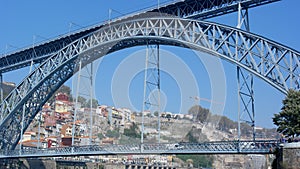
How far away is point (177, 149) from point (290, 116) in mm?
6656

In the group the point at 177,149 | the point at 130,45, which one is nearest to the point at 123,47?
the point at 130,45

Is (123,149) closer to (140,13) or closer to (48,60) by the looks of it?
(140,13)

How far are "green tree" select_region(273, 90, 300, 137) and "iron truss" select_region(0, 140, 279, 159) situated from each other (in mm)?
759

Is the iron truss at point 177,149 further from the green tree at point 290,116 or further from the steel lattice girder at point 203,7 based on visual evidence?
the steel lattice girder at point 203,7

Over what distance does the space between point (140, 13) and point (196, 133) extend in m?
61.5

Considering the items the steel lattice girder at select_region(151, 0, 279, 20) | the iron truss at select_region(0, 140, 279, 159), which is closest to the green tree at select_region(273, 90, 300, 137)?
the iron truss at select_region(0, 140, 279, 159)

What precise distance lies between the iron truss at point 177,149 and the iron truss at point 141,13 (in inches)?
298

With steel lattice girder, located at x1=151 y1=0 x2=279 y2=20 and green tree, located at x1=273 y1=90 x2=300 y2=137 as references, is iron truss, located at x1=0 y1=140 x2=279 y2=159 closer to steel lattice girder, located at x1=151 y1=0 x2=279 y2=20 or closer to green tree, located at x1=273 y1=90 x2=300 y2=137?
green tree, located at x1=273 y1=90 x2=300 y2=137

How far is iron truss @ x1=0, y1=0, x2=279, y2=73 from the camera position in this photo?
2272cm

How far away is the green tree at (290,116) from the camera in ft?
56.9

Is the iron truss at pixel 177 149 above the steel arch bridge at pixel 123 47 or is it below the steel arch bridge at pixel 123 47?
below

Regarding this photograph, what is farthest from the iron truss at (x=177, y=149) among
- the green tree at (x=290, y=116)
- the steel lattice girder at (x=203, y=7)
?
the steel lattice girder at (x=203, y=7)

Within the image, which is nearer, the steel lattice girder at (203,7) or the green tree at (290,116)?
the green tree at (290,116)

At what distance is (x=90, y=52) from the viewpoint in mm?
30484
